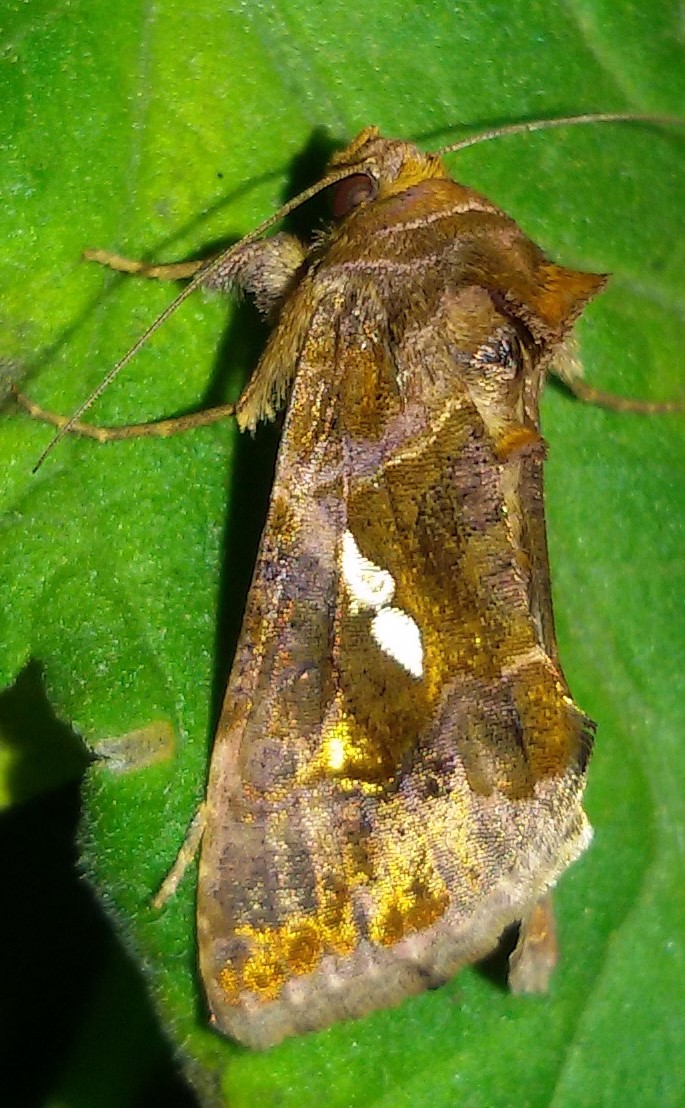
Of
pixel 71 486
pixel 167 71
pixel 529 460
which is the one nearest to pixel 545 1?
pixel 167 71

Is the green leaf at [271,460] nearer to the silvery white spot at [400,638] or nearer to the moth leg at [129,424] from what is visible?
the moth leg at [129,424]

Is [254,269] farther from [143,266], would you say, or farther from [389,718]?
[389,718]

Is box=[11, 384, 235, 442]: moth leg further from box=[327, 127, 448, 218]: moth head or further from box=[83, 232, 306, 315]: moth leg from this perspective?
box=[327, 127, 448, 218]: moth head

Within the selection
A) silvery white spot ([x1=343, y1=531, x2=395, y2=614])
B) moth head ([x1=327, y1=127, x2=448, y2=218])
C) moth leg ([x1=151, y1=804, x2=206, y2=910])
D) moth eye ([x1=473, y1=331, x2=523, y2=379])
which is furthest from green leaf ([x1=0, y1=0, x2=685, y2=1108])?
moth eye ([x1=473, y1=331, x2=523, y2=379])

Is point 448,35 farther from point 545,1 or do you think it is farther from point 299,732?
point 299,732

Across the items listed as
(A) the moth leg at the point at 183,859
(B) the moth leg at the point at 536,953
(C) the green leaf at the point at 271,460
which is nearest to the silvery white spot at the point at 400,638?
(C) the green leaf at the point at 271,460

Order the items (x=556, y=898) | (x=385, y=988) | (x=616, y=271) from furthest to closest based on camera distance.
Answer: (x=616, y=271) → (x=556, y=898) → (x=385, y=988)
